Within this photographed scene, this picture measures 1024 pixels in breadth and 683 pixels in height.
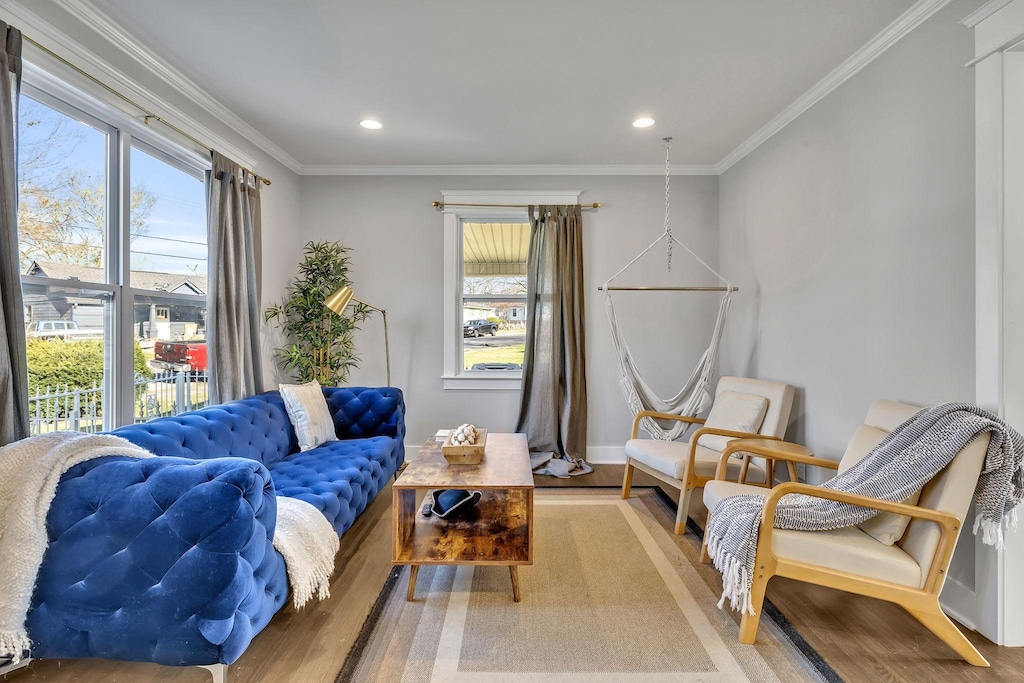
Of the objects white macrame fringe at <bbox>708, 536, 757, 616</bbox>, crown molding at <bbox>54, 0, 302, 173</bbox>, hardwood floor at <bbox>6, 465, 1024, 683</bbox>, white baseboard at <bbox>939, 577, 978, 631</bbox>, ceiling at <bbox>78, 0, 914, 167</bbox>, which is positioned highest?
ceiling at <bbox>78, 0, 914, 167</bbox>

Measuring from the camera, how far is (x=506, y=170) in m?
4.03

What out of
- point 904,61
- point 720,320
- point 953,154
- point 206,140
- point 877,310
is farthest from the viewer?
point 720,320

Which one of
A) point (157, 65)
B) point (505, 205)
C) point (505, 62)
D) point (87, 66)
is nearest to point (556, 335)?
point (505, 205)

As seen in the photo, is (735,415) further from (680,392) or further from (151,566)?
(151,566)

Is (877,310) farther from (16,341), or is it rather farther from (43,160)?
(43,160)

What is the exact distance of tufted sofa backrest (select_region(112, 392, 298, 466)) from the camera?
203cm

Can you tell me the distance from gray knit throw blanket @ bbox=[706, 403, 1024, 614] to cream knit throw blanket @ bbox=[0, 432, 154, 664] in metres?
2.21

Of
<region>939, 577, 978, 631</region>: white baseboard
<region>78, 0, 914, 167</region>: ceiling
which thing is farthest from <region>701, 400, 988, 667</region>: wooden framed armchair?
<region>78, 0, 914, 167</region>: ceiling

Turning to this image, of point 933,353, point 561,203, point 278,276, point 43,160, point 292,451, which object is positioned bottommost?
point 292,451

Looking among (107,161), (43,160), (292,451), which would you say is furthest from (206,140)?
(292,451)

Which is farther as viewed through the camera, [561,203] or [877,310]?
[561,203]

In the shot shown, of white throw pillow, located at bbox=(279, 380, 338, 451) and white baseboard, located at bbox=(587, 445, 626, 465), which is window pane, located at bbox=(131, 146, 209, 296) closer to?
white throw pillow, located at bbox=(279, 380, 338, 451)

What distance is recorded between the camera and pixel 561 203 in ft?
13.3

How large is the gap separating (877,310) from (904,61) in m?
1.11
